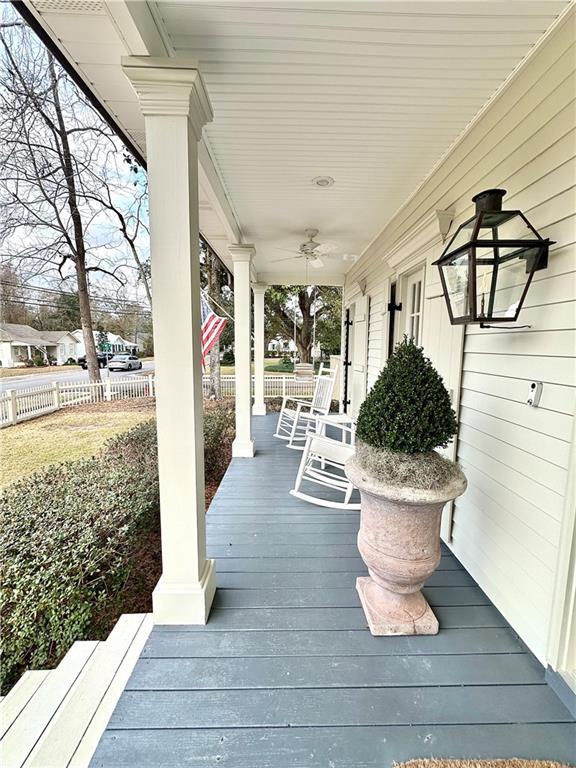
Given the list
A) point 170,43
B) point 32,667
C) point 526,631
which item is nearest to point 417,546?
point 526,631

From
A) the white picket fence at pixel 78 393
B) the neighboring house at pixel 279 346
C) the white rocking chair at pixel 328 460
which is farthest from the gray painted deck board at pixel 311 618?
the neighboring house at pixel 279 346

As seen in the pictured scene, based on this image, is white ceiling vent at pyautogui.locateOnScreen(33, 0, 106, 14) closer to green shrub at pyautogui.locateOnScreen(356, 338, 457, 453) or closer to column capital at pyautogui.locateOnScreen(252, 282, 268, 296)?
green shrub at pyautogui.locateOnScreen(356, 338, 457, 453)

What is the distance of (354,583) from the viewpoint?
178 cm

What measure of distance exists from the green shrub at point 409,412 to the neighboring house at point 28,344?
2635 millimetres

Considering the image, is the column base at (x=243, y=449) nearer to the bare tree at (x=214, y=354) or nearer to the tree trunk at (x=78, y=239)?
the tree trunk at (x=78, y=239)

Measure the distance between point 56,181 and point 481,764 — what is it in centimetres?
577

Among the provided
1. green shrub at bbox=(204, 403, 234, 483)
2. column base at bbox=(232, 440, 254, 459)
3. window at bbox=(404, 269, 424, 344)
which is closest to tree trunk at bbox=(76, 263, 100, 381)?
green shrub at bbox=(204, 403, 234, 483)

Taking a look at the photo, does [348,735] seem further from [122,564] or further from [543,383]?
[122,564]

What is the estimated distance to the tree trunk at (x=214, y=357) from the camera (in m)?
8.04

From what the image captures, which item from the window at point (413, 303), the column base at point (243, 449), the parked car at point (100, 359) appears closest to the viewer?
the window at point (413, 303)

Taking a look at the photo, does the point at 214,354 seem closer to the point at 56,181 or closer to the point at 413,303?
the point at 56,181

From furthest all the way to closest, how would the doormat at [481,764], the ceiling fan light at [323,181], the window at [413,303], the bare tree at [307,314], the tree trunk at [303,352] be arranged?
the tree trunk at [303,352]
the bare tree at [307,314]
the window at [413,303]
the ceiling fan light at [323,181]
the doormat at [481,764]

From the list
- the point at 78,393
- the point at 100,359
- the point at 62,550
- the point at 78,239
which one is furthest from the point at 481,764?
the point at 100,359

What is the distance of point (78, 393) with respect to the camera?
6.38 meters
